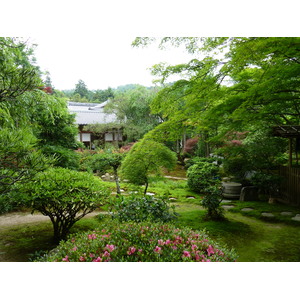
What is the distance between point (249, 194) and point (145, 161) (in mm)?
2475

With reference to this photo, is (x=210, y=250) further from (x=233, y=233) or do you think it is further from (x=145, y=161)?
(x=145, y=161)

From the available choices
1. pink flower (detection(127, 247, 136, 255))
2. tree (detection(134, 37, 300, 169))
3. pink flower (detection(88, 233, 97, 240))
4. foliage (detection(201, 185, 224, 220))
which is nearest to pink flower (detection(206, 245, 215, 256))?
pink flower (detection(127, 247, 136, 255))

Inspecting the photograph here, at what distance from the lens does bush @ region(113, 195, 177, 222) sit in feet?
8.68

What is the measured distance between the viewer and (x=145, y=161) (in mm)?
4000

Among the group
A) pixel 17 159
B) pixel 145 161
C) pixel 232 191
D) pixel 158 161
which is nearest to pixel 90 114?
pixel 145 161

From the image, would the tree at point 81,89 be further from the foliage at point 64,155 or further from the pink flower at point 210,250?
the pink flower at point 210,250

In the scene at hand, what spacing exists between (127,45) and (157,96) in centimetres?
88

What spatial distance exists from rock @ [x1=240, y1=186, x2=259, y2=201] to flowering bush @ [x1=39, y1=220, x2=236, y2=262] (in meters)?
3.21

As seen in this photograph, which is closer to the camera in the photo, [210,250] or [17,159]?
[210,250]

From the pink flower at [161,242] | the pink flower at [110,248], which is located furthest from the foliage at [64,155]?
the pink flower at [161,242]

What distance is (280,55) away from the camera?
2875 mm

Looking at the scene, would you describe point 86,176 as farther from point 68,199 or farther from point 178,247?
point 178,247
